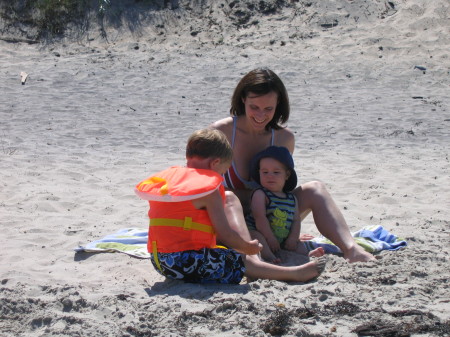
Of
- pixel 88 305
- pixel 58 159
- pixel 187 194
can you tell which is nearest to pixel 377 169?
pixel 58 159

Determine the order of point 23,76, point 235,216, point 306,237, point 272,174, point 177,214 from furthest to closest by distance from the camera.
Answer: point 23,76 < point 306,237 < point 272,174 < point 235,216 < point 177,214

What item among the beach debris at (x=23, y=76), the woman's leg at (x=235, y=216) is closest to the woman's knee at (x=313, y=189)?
the woman's leg at (x=235, y=216)

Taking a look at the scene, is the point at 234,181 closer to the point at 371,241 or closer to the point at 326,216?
the point at 326,216

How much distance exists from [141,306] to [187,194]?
614mm

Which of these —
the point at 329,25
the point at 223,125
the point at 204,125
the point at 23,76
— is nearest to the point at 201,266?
the point at 223,125

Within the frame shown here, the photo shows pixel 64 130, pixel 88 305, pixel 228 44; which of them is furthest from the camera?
pixel 228 44

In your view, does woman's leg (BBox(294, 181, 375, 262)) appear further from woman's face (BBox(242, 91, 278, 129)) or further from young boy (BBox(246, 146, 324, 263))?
woman's face (BBox(242, 91, 278, 129))

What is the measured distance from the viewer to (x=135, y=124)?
30.7 ft

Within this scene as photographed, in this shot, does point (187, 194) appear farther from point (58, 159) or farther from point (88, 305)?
point (58, 159)

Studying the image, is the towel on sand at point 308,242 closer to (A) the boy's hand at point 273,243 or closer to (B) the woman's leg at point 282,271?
(A) the boy's hand at point 273,243

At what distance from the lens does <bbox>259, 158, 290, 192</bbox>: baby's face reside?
4602 millimetres

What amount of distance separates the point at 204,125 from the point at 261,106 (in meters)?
4.56

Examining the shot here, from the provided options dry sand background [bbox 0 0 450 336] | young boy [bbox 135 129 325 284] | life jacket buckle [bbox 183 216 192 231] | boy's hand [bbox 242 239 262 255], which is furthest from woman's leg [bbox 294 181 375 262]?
life jacket buckle [bbox 183 216 192 231]

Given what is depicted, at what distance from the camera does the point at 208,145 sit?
4.02m
